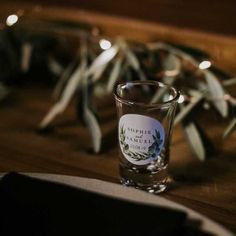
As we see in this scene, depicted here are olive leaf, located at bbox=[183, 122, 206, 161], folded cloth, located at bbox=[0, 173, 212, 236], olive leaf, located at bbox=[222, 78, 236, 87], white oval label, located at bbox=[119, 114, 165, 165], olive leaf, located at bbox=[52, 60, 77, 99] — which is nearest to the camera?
folded cloth, located at bbox=[0, 173, 212, 236]

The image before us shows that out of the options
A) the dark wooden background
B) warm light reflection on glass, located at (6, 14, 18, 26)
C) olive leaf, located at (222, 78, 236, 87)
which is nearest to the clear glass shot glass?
olive leaf, located at (222, 78, 236, 87)

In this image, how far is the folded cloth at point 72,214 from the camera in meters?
0.62

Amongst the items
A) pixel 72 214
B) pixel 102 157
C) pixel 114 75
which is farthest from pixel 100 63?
pixel 72 214

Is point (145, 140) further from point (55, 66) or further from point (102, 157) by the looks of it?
point (55, 66)

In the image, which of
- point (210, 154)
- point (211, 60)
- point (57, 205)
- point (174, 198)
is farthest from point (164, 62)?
point (57, 205)

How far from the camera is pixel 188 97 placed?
98cm

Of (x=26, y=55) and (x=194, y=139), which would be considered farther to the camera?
(x=26, y=55)

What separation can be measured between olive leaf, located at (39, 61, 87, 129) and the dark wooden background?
0.58 feet

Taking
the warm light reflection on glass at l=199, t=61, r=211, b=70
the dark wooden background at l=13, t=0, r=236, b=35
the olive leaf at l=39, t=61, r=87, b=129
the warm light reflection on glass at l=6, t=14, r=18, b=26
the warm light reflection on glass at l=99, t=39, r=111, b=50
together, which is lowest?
the olive leaf at l=39, t=61, r=87, b=129

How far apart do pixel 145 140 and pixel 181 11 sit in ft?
1.48

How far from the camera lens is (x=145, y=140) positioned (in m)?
0.74

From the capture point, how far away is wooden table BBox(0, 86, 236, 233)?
30.2 inches

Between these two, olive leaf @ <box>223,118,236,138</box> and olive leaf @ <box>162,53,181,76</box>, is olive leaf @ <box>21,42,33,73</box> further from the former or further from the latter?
olive leaf @ <box>223,118,236,138</box>

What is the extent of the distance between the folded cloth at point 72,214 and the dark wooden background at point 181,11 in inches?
20.7
